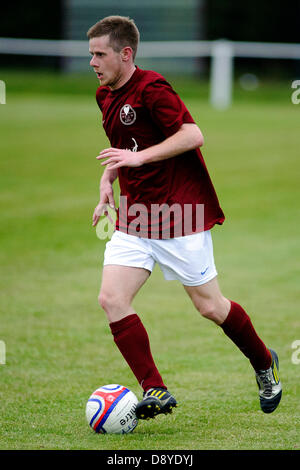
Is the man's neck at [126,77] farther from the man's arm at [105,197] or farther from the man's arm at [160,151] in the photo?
the man's arm at [105,197]

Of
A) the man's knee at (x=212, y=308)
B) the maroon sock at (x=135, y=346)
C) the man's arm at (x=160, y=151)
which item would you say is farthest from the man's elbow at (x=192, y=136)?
the maroon sock at (x=135, y=346)

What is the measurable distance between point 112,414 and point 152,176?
4.63ft

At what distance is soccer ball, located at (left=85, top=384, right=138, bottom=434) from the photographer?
4766 mm

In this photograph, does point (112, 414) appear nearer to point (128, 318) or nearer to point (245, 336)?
point (128, 318)

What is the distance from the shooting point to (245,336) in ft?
16.9

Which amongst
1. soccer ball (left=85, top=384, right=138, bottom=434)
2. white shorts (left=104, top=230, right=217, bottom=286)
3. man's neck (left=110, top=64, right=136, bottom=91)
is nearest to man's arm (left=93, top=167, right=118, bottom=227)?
white shorts (left=104, top=230, right=217, bottom=286)

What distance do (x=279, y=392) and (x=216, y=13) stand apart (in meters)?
30.3

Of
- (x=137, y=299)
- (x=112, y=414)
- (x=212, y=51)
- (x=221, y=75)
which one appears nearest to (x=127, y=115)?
(x=112, y=414)

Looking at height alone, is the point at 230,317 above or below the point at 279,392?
above

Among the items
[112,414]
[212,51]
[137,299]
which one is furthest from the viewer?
[212,51]

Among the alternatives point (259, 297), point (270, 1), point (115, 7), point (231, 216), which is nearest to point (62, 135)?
point (231, 216)

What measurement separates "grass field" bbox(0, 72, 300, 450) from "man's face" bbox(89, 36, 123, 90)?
2109 mm
